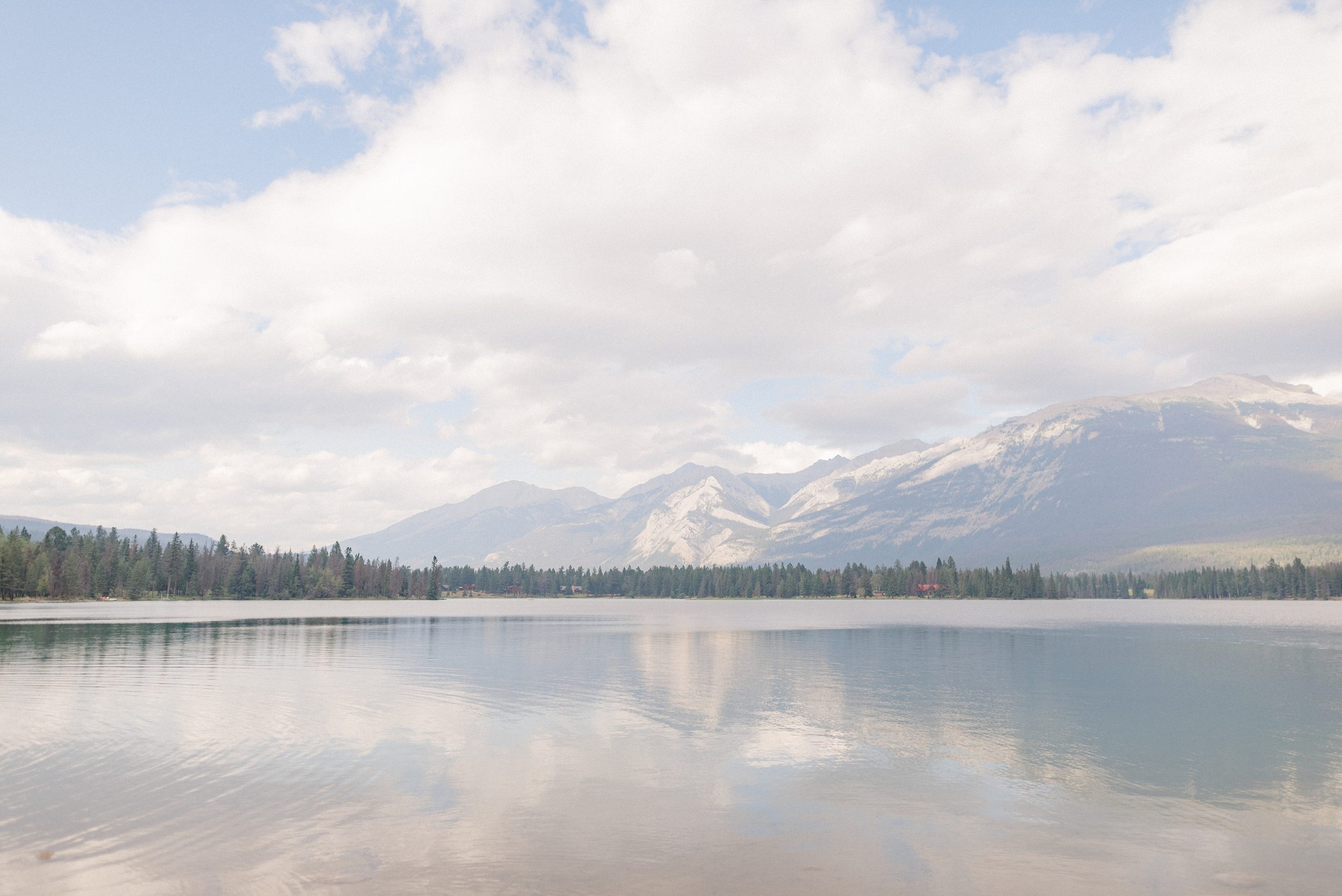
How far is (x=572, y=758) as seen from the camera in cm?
3534

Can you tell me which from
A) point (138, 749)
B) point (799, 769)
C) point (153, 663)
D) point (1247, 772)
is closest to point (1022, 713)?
point (1247, 772)

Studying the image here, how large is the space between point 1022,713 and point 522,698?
104 feet

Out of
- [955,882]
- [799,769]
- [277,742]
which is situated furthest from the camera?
[277,742]

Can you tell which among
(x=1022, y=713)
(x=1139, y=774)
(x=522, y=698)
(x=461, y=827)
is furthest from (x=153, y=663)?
(x=1139, y=774)

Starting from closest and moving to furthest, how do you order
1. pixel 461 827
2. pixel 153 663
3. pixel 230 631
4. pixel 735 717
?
pixel 461 827, pixel 735 717, pixel 153 663, pixel 230 631

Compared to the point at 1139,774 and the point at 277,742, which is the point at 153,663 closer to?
the point at 277,742

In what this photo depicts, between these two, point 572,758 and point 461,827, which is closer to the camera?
point 461,827

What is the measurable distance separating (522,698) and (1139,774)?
118ft

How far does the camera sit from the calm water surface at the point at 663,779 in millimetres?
21516

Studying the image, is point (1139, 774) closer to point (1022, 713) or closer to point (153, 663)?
point (1022, 713)

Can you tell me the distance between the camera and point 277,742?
37.8m

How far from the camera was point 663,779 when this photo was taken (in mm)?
31828

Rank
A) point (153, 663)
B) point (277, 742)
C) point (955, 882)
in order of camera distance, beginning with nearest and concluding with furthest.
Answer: point (955, 882)
point (277, 742)
point (153, 663)

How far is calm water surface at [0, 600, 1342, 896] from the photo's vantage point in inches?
847
